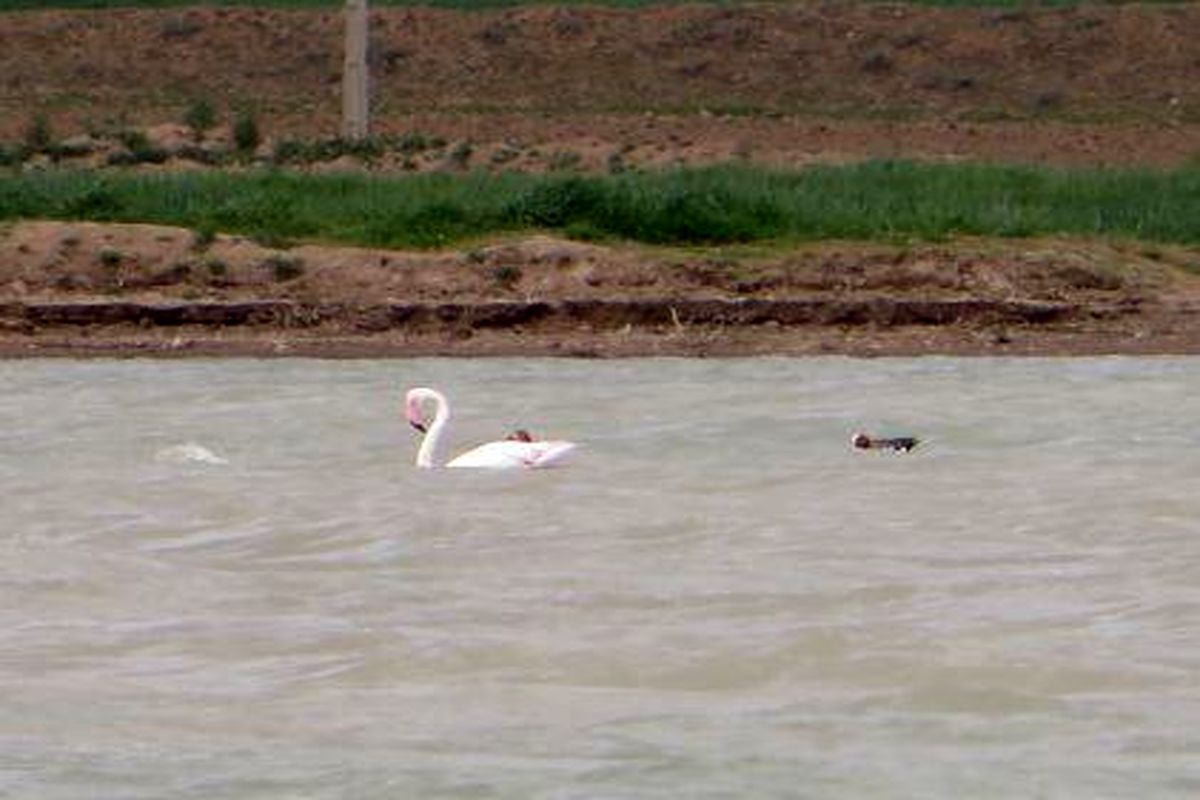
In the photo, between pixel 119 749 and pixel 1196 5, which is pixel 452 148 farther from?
pixel 119 749

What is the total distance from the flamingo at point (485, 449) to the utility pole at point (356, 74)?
1506 cm

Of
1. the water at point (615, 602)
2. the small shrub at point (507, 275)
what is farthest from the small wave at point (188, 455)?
the small shrub at point (507, 275)

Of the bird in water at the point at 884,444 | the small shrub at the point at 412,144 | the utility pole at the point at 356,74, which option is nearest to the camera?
the bird in water at the point at 884,444

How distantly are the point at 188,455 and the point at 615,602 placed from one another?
440 centimetres

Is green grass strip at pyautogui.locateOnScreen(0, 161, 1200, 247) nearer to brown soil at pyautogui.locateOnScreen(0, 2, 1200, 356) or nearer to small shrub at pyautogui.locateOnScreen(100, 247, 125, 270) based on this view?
brown soil at pyautogui.locateOnScreen(0, 2, 1200, 356)

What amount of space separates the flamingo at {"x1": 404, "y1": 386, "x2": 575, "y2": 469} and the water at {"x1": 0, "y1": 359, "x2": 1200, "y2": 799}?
0.41ft

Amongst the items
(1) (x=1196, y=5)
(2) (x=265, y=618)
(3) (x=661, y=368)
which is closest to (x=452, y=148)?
(3) (x=661, y=368)

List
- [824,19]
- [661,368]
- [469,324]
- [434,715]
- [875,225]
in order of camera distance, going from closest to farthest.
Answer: [434,715] → [661,368] → [469,324] → [875,225] → [824,19]

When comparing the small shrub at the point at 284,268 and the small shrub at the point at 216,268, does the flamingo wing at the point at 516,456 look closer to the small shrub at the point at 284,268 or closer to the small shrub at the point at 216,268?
the small shrub at the point at 284,268

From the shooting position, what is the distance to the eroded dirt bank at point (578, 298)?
67.5ft

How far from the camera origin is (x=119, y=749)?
9.42 m

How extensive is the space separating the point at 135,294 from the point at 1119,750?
43.1 feet

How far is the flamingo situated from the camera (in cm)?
1462

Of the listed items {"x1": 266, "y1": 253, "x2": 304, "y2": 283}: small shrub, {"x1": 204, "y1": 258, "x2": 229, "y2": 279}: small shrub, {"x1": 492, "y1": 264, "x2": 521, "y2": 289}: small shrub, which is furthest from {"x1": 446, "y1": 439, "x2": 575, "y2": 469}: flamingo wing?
{"x1": 204, "y1": 258, "x2": 229, "y2": 279}: small shrub
